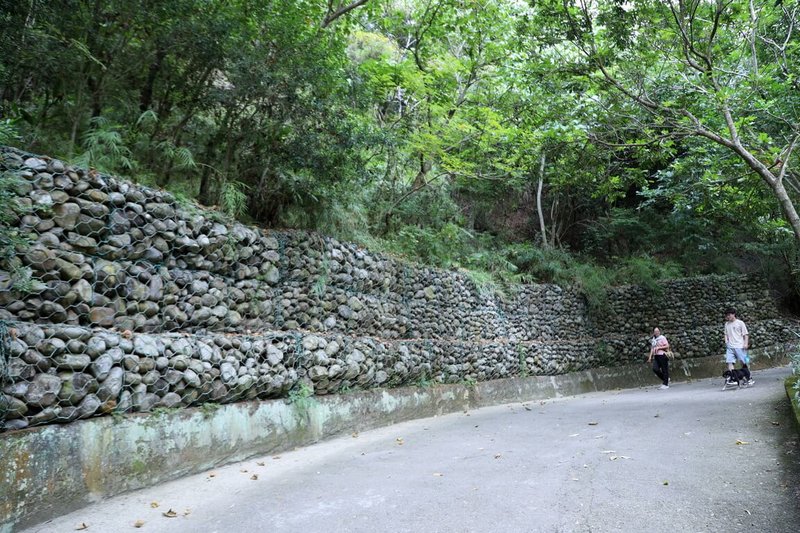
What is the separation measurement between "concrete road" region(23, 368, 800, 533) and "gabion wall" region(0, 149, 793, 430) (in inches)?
36.7

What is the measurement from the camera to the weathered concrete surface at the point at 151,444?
374 cm

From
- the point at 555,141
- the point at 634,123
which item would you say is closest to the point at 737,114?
the point at 634,123

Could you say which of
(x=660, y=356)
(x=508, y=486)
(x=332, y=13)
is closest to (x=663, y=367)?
(x=660, y=356)

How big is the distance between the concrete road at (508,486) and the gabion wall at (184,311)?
36.7 inches

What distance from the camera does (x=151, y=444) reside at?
15.6 feet

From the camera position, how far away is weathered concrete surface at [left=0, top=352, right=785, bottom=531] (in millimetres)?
3738

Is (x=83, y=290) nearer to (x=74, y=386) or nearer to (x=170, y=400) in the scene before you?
(x=74, y=386)

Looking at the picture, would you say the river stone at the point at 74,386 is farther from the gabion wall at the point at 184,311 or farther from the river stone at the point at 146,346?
the river stone at the point at 146,346

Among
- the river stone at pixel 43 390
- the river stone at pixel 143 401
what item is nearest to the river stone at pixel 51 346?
the river stone at pixel 43 390

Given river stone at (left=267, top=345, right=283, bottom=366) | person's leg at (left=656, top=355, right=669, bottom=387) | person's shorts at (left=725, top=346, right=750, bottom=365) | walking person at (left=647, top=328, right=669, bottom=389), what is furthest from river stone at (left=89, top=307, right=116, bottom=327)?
person's leg at (left=656, top=355, right=669, bottom=387)

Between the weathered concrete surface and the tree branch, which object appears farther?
the tree branch

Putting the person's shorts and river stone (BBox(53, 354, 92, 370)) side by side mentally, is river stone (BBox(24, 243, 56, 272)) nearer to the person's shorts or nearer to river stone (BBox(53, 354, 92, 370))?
river stone (BBox(53, 354, 92, 370))

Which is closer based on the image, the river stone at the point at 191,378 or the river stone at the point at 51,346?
the river stone at the point at 51,346

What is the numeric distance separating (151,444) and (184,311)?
1490 millimetres
